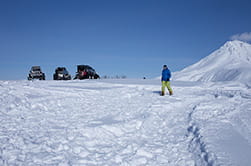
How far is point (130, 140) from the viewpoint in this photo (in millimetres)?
4453

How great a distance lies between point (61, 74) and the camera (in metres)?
22.7

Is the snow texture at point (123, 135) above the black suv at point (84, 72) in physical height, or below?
below

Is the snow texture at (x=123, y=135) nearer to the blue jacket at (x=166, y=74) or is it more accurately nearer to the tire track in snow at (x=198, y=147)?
the tire track in snow at (x=198, y=147)

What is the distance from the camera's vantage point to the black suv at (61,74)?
74.2ft

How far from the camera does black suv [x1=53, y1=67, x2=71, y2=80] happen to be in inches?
890

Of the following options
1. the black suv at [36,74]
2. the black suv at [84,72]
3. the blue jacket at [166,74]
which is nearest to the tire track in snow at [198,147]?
the blue jacket at [166,74]

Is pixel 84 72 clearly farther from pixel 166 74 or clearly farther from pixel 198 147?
pixel 198 147

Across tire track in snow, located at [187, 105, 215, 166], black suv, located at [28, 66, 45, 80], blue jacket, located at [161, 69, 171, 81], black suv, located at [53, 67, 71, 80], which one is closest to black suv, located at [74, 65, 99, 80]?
black suv, located at [53, 67, 71, 80]

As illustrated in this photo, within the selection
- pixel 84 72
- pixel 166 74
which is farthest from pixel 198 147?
pixel 84 72

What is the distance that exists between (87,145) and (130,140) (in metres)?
1.07

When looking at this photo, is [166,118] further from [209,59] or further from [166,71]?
[209,59]

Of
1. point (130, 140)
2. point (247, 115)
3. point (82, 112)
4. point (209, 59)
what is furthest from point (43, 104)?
point (209, 59)

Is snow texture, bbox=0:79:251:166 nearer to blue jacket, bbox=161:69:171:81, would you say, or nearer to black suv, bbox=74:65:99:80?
blue jacket, bbox=161:69:171:81

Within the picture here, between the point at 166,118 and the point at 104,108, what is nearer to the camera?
the point at 166,118
